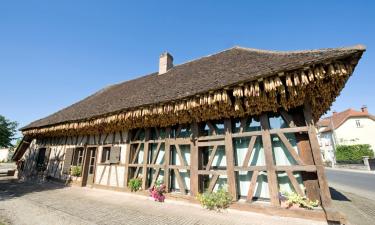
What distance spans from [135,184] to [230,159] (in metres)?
3.84

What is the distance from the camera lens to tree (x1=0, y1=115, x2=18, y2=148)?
2189 cm

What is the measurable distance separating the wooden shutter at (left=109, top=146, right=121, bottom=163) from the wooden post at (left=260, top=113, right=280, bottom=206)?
590cm

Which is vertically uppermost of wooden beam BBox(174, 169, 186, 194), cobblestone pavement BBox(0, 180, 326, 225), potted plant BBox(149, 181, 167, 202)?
wooden beam BBox(174, 169, 186, 194)

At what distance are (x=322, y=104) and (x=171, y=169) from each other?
512 cm

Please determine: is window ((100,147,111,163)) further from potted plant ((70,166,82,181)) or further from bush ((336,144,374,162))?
bush ((336,144,374,162))

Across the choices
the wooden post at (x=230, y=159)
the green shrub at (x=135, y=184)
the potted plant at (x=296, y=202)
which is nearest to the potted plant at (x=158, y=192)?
the green shrub at (x=135, y=184)

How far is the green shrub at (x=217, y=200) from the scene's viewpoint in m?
5.12

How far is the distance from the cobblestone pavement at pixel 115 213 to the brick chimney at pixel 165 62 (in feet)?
23.2

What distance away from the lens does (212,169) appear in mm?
5887

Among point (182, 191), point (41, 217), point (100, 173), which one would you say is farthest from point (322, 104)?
point (100, 173)

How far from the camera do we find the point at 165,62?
11.1 meters

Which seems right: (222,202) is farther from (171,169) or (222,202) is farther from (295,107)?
(295,107)

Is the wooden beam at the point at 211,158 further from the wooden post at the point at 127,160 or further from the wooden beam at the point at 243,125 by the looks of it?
the wooden post at the point at 127,160

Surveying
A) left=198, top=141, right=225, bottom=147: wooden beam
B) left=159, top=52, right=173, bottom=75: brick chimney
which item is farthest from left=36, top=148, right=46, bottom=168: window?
left=198, top=141, right=225, bottom=147: wooden beam
